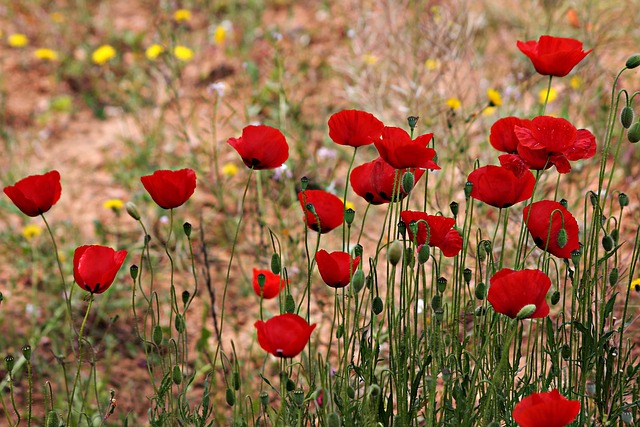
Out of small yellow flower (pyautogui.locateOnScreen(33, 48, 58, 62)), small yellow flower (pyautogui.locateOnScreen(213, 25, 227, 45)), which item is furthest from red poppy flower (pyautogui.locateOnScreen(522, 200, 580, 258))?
small yellow flower (pyautogui.locateOnScreen(33, 48, 58, 62))

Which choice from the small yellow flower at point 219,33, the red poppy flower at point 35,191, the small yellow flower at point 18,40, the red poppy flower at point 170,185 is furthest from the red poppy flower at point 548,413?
the small yellow flower at point 18,40

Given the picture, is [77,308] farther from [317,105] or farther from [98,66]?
[98,66]

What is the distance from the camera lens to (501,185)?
1.50m

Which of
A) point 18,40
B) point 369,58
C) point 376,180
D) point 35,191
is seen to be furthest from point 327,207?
point 18,40

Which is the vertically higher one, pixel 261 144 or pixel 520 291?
pixel 261 144

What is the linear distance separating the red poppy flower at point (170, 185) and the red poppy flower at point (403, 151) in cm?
35

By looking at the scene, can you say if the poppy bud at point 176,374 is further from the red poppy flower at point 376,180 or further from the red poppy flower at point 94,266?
the red poppy flower at point 376,180

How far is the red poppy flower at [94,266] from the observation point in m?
1.54

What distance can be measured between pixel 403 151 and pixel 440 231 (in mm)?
169

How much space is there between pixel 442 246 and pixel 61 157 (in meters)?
2.87

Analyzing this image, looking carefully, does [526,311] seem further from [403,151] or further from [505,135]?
[505,135]

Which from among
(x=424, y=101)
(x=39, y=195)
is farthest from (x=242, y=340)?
(x=39, y=195)

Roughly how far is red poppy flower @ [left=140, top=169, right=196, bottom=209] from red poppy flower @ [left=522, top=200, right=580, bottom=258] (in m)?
0.60

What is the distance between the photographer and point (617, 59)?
384 cm
